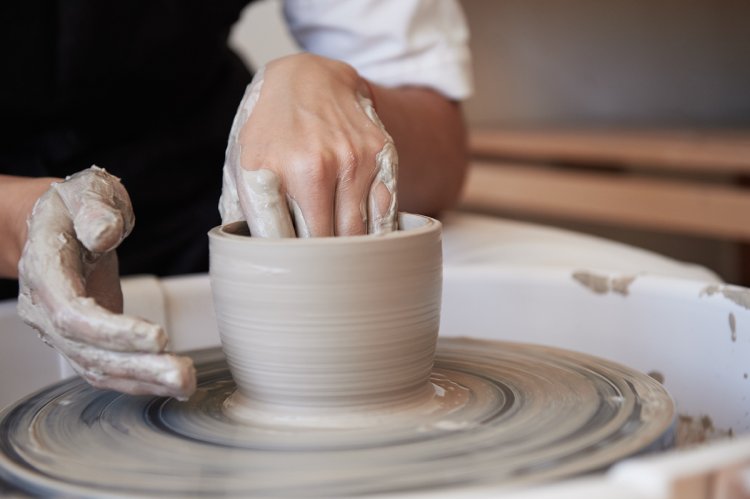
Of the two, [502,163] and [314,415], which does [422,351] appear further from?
[502,163]

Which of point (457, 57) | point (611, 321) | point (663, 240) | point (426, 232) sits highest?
point (457, 57)

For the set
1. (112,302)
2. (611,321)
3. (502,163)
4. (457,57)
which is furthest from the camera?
(502,163)

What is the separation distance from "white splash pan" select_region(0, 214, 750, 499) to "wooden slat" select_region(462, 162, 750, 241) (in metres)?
1.10

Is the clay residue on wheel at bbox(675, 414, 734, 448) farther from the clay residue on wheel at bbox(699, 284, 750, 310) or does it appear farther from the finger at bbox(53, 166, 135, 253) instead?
the finger at bbox(53, 166, 135, 253)

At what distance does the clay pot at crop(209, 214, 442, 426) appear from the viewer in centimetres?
72

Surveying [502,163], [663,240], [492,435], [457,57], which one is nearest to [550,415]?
[492,435]

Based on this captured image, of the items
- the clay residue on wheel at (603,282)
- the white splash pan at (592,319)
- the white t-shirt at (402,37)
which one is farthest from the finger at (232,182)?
the white t-shirt at (402,37)

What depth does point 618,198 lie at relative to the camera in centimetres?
261

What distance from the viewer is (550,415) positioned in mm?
739

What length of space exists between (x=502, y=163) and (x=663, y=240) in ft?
2.07

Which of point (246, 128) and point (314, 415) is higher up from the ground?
point (246, 128)

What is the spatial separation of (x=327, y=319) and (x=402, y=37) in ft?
2.53

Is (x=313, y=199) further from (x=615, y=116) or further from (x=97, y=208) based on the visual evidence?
(x=615, y=116)

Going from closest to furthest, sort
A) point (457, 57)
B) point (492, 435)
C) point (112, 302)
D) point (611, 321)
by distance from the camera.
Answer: point (492, 435) < point (112, 302) < point (611, 321) < point (457, 57)
